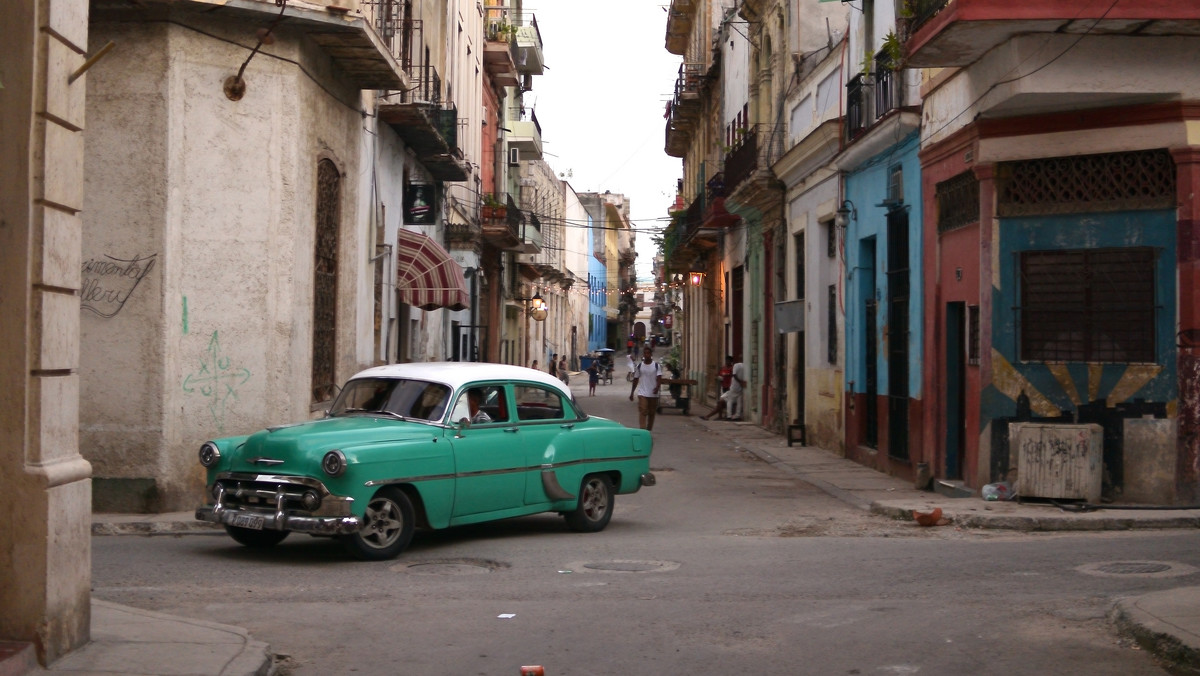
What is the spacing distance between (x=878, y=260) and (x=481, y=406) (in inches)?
361

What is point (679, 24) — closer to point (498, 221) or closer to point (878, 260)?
point (498, 221)

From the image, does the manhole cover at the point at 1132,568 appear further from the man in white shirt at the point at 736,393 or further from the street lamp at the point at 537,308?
the street lamp at the point at 537,308

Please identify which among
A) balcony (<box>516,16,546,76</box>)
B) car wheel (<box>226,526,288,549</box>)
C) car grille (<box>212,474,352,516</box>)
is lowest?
car wheel (<box>226,526,288,549</box>)

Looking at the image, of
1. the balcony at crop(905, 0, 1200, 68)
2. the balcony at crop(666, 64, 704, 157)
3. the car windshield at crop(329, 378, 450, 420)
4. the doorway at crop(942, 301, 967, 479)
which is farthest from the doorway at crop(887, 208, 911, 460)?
the balcony at crop(666, 64, 704, 157)

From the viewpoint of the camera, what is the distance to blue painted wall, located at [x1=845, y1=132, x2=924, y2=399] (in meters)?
16.3

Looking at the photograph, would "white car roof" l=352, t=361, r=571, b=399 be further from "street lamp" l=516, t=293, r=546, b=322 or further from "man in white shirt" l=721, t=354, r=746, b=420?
"street lamp" l=516, t=293, r=546, b=322

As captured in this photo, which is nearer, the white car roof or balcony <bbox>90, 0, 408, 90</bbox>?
the white car roof

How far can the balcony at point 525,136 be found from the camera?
138ft

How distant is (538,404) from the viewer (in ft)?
38.2

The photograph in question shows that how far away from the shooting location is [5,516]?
6.12m

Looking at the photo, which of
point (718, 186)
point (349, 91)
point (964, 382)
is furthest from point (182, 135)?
point (718, 186)

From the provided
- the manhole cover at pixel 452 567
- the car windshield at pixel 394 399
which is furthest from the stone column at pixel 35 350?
the car windshield at pixel 394 399

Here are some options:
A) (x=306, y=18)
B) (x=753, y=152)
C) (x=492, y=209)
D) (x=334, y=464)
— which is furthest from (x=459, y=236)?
(x=334, y=464)

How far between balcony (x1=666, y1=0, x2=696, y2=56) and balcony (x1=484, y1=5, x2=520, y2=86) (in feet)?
21.7
